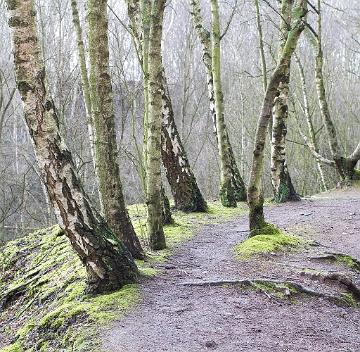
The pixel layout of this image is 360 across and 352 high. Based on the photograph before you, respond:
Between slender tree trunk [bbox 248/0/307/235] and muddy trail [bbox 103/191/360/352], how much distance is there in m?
0.56

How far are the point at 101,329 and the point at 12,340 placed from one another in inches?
51.2

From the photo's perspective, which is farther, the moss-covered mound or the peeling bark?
the peeling bark

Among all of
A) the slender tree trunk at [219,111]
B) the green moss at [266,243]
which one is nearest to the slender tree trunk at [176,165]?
the slender tree trunk at [219,111]

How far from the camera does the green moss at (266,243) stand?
5930 millimetres

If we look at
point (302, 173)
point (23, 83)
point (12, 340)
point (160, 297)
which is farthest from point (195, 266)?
point (302, 173)

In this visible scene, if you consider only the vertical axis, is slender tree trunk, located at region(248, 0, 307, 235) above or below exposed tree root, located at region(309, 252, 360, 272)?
above

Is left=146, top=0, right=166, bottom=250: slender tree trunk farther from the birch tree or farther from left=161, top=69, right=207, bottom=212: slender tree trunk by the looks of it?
the birch tree

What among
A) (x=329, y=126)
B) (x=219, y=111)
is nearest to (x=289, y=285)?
(x=219, y=111)

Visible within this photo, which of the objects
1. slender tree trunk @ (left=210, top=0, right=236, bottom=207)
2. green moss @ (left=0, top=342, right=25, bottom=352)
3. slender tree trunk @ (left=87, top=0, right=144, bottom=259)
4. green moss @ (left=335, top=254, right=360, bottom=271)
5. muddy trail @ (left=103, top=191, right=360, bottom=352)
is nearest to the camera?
muddy trail @ (left=103, top=191, right=360, bottom=352)

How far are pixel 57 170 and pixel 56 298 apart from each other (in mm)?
1661

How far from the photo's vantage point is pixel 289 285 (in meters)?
4.78

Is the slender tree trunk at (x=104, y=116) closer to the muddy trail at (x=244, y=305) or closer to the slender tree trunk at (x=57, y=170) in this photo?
the slender tree trunk at (x=57, y=170)

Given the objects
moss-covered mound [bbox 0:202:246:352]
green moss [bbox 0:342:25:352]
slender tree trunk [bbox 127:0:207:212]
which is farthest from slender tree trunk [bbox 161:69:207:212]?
green moss [bbox 0:342:25:352]

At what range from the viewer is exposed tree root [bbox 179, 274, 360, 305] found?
15.4 feet
